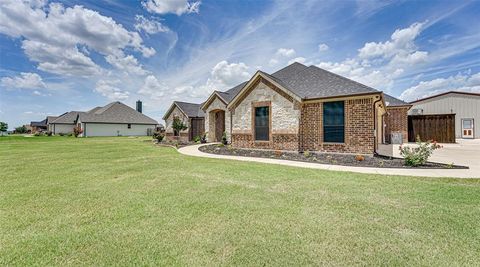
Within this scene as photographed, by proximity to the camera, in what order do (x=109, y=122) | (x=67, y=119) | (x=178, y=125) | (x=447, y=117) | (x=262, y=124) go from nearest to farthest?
(x=262, y=124) → (x=447, y=117) → (x=178, y=125) → (x=109, y=122) → (x=67, y=119)

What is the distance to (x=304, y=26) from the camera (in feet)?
42.4

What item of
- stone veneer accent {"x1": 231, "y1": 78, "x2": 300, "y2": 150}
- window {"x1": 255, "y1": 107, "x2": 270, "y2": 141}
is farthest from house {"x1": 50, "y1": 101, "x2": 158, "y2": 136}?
window {"x1": 255, "y1": 107, "x2": 270, "y2": 141}

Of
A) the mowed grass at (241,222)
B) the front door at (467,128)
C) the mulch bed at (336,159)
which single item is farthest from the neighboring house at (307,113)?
the front door at (467,128)

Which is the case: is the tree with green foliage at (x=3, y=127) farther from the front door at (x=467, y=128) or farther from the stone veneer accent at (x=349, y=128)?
the front door at (x=467, y=128)

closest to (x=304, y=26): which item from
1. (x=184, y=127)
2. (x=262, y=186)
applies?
(x=262, y=186)

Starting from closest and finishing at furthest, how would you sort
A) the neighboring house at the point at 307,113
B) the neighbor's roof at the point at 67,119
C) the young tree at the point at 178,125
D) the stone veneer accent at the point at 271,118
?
the neighboring house at the point at 307,113, the stone veneer accent at the point at 271,118, the young tree at the point at 178,125, the neighbor's roof at the point at 67,119

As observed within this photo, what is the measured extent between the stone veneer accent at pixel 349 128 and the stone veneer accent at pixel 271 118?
56cm

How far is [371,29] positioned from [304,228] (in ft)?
49.5

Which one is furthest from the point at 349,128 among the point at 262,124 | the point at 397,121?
the point at 397,121

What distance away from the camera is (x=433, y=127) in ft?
62.7

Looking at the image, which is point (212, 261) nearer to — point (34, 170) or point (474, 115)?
point (34, 170)

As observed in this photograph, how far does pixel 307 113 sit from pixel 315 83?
2.52m

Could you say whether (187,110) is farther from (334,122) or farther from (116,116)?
(116,116)

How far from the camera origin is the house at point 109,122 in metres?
39.8
